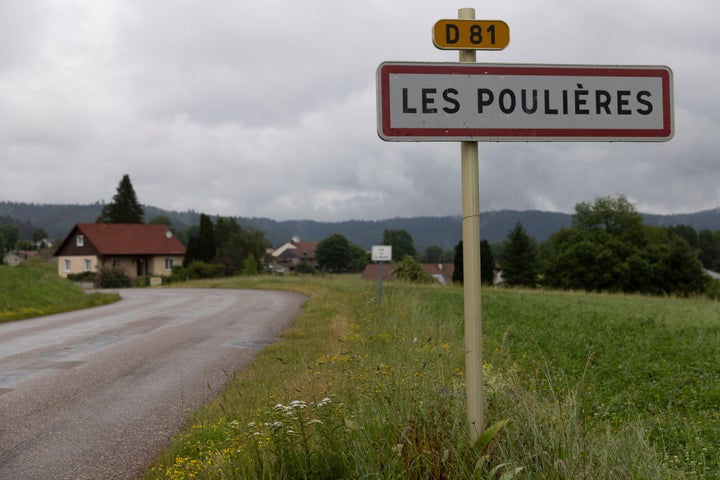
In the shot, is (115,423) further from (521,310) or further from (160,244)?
(160,244)

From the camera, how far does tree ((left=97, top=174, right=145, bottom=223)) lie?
287ft

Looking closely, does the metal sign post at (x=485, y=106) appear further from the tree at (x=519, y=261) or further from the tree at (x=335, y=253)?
the tree at (x=335, y=253)

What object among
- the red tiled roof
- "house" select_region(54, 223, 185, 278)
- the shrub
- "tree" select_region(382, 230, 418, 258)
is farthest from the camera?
"tree" select_region(382, 230, 418, 258)

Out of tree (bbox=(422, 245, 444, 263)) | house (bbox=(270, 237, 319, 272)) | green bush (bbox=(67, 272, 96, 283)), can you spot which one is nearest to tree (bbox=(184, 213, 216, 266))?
green bush (bbox=(67, 272, 96, 283))

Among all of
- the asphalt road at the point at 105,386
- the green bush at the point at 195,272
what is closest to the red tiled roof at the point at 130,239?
the green bush at the point at 195,272

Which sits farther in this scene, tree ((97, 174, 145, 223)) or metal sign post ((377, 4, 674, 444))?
tree ((97, 174, 145, 223))

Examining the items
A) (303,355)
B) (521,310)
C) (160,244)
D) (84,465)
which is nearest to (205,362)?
(303,355)

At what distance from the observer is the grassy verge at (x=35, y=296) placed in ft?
65.8

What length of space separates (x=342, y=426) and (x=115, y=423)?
3.64 meters

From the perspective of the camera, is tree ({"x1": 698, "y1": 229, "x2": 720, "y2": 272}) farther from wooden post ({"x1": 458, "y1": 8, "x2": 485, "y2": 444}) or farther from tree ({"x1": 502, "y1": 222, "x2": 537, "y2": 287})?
wooden post ({"x1": 458, "y1": 8, "x2": 485, "y2": 444})

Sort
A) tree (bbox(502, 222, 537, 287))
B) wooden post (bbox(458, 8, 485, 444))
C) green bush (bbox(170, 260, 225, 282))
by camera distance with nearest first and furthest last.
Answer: wooden post (bbox(458, 8, 485, 444))
green bush (bbox(170, 260, 225, 282))
tree (bbox(502, 222, 537, 287))

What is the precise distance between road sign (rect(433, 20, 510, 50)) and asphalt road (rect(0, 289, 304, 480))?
295 cm

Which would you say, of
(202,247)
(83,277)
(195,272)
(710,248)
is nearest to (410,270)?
(195,272)

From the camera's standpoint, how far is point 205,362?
1006cm
